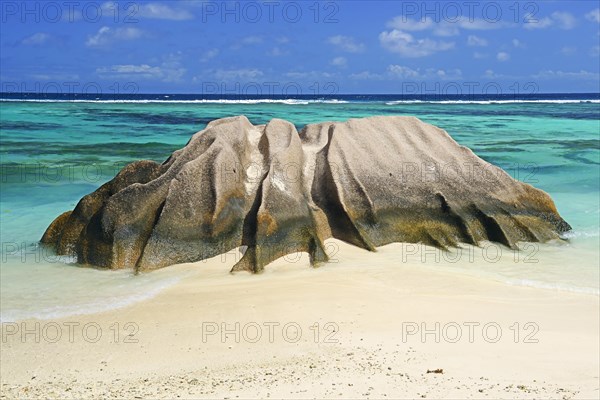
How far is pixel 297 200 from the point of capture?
660cm

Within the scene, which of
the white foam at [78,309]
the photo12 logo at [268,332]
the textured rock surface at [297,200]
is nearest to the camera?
the photo12 logo at [268,332]

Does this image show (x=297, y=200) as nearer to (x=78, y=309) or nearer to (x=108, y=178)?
(x=78, y=309)

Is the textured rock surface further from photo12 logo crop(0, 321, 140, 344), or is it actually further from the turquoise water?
photo12 logo crop(0, 321, 140, 344)

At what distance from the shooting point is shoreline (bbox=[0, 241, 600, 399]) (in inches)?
160

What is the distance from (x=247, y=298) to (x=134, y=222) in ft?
4.88

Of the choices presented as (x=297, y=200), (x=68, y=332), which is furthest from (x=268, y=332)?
(x=297, y=200)

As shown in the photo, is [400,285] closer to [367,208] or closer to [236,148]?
[367,208]

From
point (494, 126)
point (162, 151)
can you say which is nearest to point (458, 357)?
point (162, 151)

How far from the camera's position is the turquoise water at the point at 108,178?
19.3 ft

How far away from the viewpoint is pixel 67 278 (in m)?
6.11

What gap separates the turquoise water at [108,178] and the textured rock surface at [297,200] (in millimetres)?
369

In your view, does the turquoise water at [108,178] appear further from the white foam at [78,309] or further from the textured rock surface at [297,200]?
the textured rock surface at [297,200]

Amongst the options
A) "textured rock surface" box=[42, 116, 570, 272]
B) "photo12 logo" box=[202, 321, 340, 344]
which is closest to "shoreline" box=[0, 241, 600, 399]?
"photo12 logo" box=[202, 321, 340, 344]

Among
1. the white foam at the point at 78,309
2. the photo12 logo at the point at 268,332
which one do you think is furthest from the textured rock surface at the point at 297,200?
the photo12 logo at the point at 268,332
